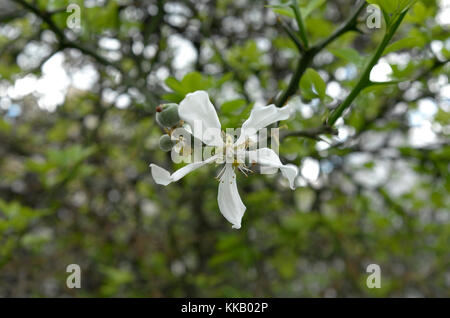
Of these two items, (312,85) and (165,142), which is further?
(312,85)

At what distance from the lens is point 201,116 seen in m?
0.85

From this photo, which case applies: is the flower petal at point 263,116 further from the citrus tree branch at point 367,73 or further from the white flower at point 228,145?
the citrus tree branch at point 367,73

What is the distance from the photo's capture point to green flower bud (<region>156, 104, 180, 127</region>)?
0.91 meters

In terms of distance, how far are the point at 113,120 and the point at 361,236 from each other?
2.01 metres

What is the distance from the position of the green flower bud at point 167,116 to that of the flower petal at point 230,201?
19 cm

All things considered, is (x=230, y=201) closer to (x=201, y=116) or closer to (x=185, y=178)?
(x=201, y=116)

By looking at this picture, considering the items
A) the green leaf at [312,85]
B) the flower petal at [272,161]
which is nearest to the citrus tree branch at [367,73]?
the green leaf at [312,85]

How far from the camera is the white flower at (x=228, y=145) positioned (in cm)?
84

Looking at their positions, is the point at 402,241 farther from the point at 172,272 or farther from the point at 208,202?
the point at 172,272

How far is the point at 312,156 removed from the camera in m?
1.66

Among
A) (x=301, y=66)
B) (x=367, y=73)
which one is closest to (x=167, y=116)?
(x=301, y=66)

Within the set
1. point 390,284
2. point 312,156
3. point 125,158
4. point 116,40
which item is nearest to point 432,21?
point 312,156

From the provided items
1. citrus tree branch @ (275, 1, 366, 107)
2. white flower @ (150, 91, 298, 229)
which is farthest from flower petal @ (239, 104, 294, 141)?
citrus tree branch @ (275, 1, 366, 107)

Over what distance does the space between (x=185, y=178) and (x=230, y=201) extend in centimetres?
102
